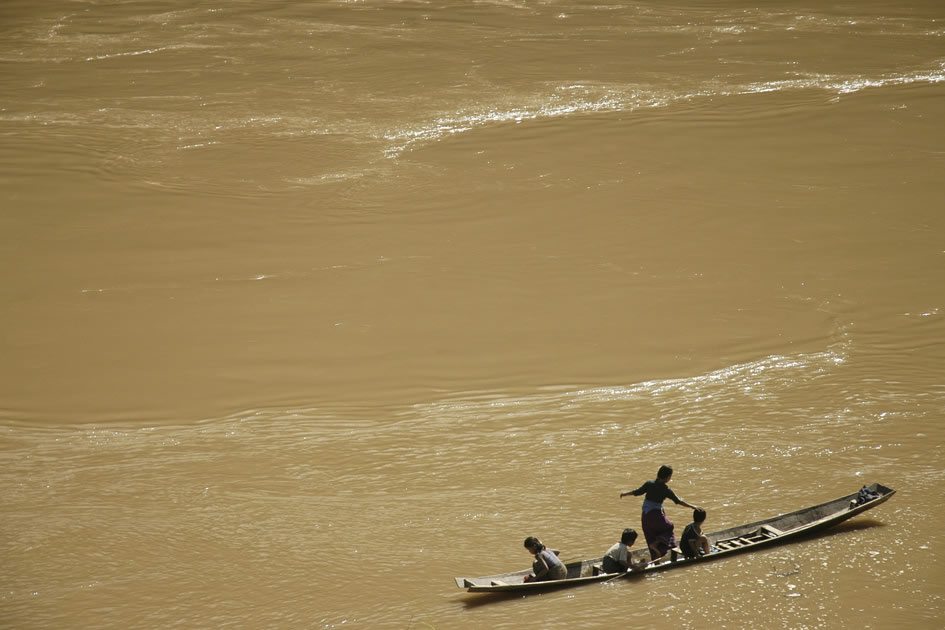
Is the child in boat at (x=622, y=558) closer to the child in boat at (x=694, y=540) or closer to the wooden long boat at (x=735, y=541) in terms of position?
the wooden long boat at (x=735, y=541)

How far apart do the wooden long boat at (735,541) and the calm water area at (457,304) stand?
136 millimetres

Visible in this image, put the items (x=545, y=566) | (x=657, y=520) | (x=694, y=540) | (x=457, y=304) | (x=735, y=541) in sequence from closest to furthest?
1. (x=545, y=566)
2. (x=694, y=540)
3. (x=657, y=520)
4. (x=735, y=541)
5. (x=457, y=304)

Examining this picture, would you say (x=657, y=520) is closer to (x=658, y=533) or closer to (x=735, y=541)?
(x=658, y=533)

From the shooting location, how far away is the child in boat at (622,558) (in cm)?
786

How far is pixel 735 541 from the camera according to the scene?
840cm

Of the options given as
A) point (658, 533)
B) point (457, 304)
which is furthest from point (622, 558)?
point (457, 304)

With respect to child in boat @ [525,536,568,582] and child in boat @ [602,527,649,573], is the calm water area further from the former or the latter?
child in boat @ [525,536,568,582]

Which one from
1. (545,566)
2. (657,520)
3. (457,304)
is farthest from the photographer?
(457,304)

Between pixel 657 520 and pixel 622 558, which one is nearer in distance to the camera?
pixel 622 558

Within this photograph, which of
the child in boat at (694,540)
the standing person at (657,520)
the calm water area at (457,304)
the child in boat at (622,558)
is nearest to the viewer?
the child in boat at (622,558)

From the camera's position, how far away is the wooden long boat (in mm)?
7801

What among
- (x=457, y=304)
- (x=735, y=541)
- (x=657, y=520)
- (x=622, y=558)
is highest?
(x=457, y=304)

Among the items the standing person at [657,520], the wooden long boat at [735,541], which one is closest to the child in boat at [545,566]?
the wooden long boat at [735,541]

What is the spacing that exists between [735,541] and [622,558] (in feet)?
3.79
